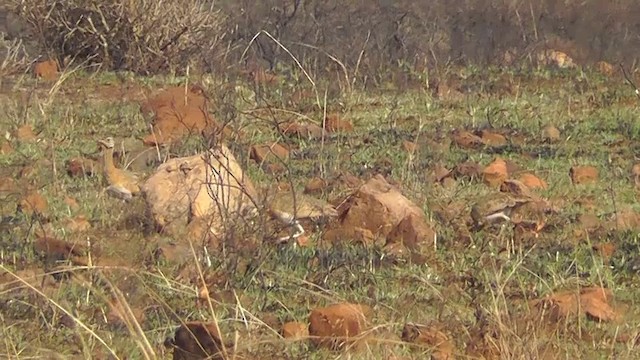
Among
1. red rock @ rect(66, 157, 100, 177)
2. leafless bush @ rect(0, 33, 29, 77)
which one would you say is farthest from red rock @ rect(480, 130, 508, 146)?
leafless bush @ rect(0, 33, 29, 77)

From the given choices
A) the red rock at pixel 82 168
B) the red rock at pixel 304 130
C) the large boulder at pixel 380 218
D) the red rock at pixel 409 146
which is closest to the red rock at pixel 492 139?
the red rock at pixel 409 146

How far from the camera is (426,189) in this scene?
20.2 ft

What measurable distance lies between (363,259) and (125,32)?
6739 mm

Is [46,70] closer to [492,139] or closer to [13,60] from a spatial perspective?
[13,60]

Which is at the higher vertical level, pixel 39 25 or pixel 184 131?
pixel 184 131

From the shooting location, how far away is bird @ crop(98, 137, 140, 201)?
6211 mm

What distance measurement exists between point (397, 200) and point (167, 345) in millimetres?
1815

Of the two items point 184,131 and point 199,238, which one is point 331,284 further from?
point 184,131

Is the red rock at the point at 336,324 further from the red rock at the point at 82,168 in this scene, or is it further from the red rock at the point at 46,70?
the red rock at the point at 46,70

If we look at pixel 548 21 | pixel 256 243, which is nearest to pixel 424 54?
pixel 548 21

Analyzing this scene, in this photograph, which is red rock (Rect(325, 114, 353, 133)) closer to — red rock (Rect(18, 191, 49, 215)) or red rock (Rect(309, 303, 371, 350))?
red rock (Rect(18, 191, 49, 215))

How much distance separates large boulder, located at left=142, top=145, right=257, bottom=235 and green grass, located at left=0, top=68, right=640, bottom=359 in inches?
4.7

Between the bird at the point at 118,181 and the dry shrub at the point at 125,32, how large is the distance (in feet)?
15.3

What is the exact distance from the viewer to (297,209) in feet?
17.6
